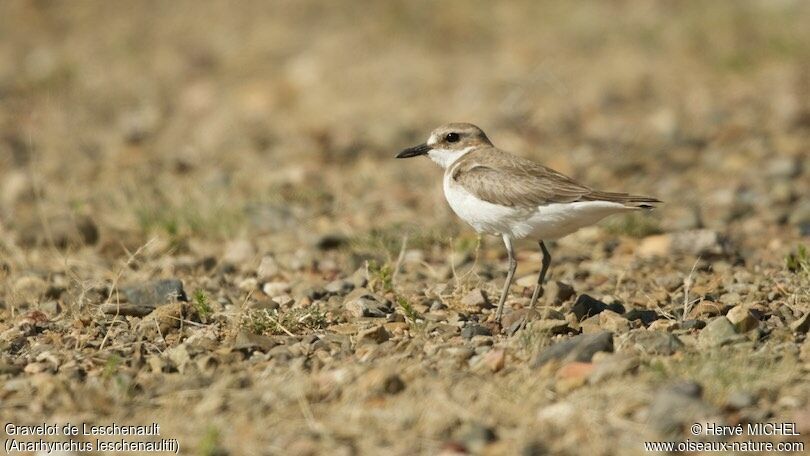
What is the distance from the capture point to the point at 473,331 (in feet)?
16.3

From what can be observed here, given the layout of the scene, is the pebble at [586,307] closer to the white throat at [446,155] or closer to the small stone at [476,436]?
the white throat at [446,155]

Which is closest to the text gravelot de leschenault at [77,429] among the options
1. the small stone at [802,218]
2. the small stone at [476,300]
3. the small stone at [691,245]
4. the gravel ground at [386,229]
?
the gravel ground at [386,229]

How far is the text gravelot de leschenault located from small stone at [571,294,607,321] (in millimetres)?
2157

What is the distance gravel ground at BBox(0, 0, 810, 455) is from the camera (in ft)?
13.6

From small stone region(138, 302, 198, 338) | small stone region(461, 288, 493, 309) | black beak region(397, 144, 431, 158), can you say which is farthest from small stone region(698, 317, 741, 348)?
small stone region(138, 302, 198, 338)

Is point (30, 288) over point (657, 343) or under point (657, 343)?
under

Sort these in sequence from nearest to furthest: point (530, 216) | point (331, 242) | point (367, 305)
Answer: point (530, 216) → point (367, 305) → point (331, 242)

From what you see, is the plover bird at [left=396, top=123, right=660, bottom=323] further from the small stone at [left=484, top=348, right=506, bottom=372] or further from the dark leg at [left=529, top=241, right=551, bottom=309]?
the small stone at [left=484, top=348, right=506, bottom=372]

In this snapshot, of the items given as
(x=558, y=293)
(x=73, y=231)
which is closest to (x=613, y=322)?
(x=558, y=293)

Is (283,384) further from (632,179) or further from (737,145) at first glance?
(737,145)

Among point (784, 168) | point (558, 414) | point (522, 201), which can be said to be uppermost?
point (522, 201)

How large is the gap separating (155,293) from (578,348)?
2303 mm

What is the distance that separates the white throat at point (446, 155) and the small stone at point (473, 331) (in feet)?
4.36

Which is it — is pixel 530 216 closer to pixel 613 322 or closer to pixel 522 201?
pixel 522 201
